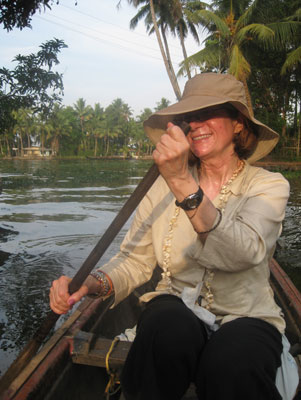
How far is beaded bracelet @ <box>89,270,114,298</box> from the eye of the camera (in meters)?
1.78

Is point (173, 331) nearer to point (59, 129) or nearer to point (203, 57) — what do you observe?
point (203, 57)

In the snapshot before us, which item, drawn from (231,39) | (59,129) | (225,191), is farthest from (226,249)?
(59,129)

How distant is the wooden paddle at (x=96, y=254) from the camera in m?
1.44

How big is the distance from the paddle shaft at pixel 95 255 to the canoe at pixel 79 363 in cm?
4

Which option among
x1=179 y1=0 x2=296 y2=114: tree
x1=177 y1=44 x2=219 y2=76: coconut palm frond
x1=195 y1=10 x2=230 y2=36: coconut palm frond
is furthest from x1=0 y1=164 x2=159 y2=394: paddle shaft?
x1=177 y1=44 x2=219 y2=76: coconut palm frond

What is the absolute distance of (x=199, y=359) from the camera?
4.43 feet

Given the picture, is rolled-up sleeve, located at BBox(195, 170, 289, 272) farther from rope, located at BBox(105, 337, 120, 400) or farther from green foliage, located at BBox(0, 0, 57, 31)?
green foliage, located at BBox(0, 0, 57, 31)

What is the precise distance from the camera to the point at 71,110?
55812mm

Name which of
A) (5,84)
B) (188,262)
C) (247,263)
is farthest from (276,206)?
(5,84)

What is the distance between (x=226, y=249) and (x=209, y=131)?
589mm

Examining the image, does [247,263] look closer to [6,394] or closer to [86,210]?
[6,394]

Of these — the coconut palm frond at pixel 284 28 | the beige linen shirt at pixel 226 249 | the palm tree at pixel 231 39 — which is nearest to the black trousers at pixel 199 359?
the beige linen shirt at pixel 226 249

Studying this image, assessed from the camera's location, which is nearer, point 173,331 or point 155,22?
point 173,331

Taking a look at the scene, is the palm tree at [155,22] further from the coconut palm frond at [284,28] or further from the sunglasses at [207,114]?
the sunglasses at [207,114]
